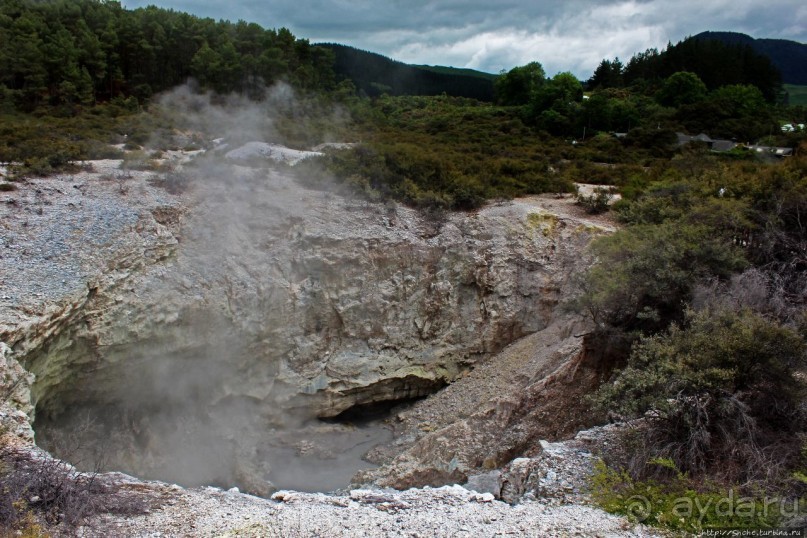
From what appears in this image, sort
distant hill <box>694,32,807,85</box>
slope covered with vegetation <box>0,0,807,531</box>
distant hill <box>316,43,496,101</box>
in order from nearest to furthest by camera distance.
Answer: slope covered with vegetation <box>0,0,807,531</box> → distant hill <box>316,43,496,101</box> → distant hill <box>694,32,807,85</box>

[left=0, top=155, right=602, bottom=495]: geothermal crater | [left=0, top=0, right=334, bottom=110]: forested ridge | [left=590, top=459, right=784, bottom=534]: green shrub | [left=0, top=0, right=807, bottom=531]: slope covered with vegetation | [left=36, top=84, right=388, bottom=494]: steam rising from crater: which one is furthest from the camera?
[left=0, top=0, right=334, bottom=110]: forested ridge

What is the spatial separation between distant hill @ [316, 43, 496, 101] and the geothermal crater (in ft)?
114

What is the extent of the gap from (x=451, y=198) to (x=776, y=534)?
39.2ft

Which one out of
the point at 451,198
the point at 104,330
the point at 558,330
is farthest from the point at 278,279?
the point at 558,330

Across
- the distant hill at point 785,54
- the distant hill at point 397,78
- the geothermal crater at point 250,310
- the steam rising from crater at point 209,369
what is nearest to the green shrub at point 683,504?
the steam rising from crater at point 209,369

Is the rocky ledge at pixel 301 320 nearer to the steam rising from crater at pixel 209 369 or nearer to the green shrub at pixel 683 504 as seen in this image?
the steam rising from crater at pixel 209 369

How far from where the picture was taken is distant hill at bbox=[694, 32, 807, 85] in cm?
10244

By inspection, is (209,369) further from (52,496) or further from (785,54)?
(785,54)

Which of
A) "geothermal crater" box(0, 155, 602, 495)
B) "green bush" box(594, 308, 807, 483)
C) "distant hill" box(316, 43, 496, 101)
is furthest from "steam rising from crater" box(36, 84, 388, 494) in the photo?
→ "distant hill" box(316, 43, 496, 101)

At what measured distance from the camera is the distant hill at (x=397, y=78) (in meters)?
51.9

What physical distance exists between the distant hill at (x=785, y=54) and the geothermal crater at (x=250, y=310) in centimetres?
10598

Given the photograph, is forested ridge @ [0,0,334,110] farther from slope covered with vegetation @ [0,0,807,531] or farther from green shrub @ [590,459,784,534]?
green shrub @ [590,459,784,534]

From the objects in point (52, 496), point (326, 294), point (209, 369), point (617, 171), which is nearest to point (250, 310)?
point (209, 369)

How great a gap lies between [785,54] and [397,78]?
8860 cm
